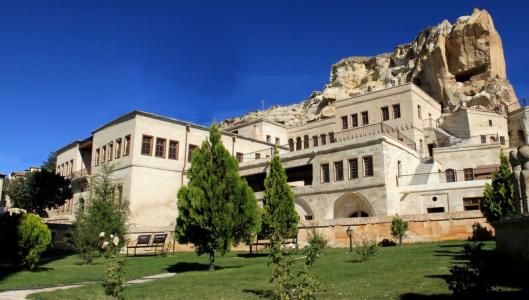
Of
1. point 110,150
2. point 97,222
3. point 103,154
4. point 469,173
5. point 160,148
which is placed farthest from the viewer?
point 103,154

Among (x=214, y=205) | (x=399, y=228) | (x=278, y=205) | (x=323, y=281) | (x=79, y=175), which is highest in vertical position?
(x=79, y=175)

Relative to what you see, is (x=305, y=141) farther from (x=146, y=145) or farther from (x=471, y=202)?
(x=471, y=202)

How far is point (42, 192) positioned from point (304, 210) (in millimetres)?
24108

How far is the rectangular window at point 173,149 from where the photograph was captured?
35.0 metres

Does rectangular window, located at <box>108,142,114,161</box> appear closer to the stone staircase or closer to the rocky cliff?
the stone staircase

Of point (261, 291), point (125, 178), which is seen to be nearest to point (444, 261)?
point (261, 291)

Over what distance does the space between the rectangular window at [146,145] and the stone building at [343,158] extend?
0.25 ft

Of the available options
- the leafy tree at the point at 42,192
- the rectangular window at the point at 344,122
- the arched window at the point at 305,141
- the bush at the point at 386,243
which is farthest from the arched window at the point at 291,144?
the bush at the point at 386,243

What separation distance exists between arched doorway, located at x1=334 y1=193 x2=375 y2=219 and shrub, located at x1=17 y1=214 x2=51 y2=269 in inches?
696

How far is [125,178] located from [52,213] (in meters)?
17.3

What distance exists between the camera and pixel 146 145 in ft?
110

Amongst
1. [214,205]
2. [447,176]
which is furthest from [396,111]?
[214,205]

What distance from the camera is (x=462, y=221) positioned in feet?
65.1

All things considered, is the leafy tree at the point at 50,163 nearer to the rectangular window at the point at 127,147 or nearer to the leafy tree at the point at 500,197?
the rectangular window at the point at 127,147
